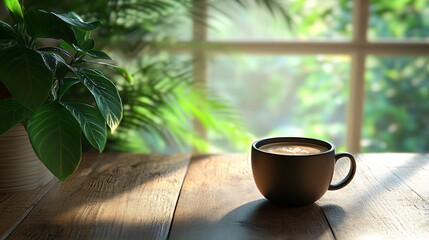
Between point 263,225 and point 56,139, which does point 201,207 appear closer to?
point 263,225

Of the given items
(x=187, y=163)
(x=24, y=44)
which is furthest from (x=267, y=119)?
(x=24, y=44)

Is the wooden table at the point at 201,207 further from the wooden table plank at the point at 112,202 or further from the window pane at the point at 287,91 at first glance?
the window pane at the point at 287,91

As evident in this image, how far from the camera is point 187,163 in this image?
1.08 meters

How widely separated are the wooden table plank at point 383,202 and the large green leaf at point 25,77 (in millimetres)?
434

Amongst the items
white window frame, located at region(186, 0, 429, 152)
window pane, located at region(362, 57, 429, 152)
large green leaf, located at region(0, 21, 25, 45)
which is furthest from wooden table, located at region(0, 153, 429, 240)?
window pane, located at region(362, 57, 429, 152)

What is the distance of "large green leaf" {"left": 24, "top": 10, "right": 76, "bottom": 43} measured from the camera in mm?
817

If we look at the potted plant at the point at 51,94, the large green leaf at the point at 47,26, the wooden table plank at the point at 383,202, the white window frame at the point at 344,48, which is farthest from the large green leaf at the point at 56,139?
Result: the white window frame at the point at 344,48

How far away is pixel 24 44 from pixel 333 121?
148 cm

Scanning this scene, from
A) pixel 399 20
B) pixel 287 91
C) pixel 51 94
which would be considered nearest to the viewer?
pixel 51 94

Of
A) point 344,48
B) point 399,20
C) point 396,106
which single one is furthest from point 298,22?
point 396,106

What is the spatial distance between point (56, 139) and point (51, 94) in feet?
0.32

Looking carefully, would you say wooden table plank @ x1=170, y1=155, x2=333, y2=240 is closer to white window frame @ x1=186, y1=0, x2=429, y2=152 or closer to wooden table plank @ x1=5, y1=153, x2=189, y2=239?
wooden table plank @ x1=5, y1=153, x2=189, y2=239

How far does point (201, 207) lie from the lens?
834mm

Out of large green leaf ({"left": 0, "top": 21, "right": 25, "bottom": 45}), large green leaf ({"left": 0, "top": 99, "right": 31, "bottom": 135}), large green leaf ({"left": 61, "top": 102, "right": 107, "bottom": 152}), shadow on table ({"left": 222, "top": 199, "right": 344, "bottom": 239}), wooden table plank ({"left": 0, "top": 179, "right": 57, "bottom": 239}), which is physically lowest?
shadow on table ({"left": 222, "top": 199, "right": 344, "bottom": 239})
